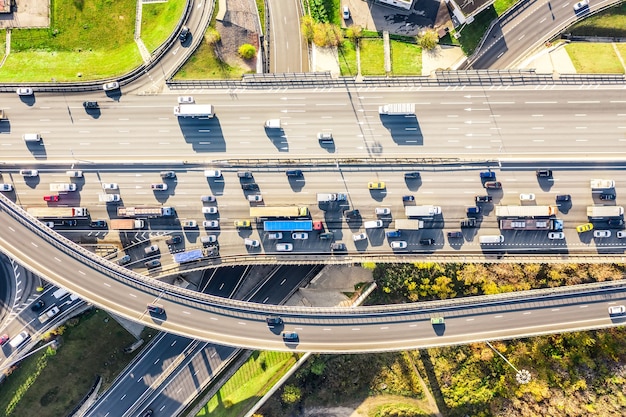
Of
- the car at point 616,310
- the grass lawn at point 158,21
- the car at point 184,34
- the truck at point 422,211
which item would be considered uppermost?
the grass lawn at point 158,21

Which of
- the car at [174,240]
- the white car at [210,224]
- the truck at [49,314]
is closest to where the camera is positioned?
the white car at [210,224]

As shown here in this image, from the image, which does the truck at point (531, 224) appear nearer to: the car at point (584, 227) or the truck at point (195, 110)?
the car at point (584, 227)

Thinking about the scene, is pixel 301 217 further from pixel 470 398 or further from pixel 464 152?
pixel 470 398

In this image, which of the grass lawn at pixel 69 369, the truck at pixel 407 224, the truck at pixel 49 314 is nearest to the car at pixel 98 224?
the truck at pixel 49 314

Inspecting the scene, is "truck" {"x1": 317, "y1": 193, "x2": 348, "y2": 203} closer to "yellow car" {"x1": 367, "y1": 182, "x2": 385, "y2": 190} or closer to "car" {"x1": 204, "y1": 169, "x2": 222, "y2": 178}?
"yellow car" {"x1": 367, "y1": 182, "x2": 385, "y2": 190}

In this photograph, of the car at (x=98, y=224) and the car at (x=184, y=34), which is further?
the car at (x=184, y=34)
